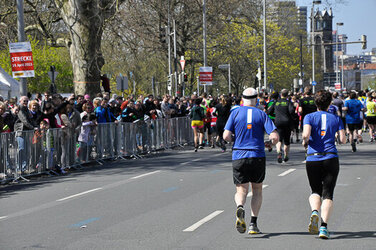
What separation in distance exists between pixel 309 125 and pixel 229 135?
3.16 ft

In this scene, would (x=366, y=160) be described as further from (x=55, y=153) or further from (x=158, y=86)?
(x=158, y=86)

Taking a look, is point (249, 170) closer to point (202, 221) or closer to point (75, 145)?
point (202, 221)

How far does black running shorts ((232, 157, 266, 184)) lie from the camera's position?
8180mm

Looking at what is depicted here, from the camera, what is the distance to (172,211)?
9.97 metres

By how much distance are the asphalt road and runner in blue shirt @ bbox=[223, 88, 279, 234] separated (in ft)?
1.45

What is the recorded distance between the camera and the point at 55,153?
16.6 m

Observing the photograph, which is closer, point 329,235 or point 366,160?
point 329,235

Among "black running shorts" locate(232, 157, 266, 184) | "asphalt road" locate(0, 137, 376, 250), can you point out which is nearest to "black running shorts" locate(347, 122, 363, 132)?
"asphalt road" locate(0, 137, 376, 250)

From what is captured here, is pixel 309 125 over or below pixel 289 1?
below

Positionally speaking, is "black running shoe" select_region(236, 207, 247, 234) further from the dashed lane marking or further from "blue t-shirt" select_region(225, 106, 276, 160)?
the dashed lane marking

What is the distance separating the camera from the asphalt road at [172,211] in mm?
7777

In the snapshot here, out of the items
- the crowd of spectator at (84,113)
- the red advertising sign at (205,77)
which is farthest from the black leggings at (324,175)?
the red advertising sign at (205,77)

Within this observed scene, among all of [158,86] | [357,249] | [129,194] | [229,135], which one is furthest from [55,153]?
[158,86]

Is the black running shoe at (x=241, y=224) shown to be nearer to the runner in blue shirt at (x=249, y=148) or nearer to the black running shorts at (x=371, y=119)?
the runner in blue shirt at (x=249, y=148)
